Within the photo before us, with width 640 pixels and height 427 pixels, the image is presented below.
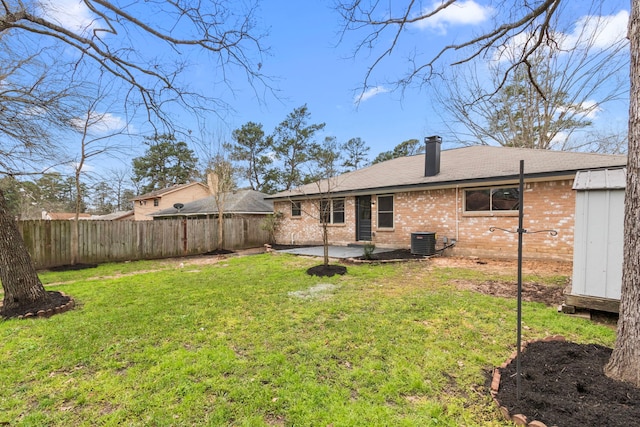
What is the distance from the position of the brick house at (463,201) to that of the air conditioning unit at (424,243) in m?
0.57

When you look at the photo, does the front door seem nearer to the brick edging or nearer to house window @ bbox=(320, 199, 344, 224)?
house window @ bbox=(320, 199, 344, 224)

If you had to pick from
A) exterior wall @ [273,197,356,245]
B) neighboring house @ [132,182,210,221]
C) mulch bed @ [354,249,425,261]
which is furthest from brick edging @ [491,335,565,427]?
neighboring house @ [132,182,210,221]

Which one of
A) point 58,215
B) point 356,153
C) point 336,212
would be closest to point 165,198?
point 58,215

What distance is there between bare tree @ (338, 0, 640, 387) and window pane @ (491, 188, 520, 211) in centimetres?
496

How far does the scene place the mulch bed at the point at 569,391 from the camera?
198 centimetres

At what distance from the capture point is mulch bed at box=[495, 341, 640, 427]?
1.98 meters

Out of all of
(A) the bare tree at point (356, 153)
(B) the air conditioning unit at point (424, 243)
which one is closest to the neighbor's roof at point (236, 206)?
(B) the air conditioning unit at point (424, 243)

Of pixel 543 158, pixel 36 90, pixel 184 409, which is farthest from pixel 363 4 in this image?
pixel 543 158

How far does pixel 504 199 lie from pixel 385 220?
4241 mm

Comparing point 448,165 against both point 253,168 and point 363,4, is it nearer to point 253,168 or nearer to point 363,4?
point 363,4

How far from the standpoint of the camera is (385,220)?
11953mm

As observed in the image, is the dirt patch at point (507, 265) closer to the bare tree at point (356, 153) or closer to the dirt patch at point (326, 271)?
the dirt patch at point (326, 271)

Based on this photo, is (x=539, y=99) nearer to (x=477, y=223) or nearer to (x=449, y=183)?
(x=449, y=183)

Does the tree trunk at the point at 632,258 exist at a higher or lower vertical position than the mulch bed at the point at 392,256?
higher
